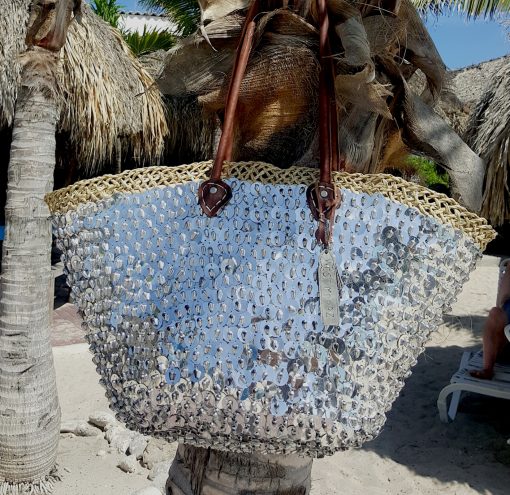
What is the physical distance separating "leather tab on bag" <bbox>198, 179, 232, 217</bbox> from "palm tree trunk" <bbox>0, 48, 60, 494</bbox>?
2.24 m

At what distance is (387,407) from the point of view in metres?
0.94

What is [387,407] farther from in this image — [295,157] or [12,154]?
[12,154]

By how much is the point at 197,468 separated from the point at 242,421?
31 centimetres

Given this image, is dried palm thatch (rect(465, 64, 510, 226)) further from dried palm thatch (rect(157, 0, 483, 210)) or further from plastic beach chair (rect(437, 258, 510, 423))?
dried palm thatch (rect(157, 0, 483, 210))

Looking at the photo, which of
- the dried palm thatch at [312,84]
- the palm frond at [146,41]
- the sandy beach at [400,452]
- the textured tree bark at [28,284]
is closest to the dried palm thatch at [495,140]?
the sandy beach at [400,452]

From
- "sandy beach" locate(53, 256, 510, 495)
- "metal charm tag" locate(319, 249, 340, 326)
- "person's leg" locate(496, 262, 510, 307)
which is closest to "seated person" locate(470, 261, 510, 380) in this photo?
"person's leg" locate(496, 262, 510, 307)

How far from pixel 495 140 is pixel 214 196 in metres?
4.38

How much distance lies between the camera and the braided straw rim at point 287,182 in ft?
3.10

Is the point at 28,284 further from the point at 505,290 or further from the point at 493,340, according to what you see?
the point at 505,290

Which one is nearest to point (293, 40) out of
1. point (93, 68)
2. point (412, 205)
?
point (412, 205)

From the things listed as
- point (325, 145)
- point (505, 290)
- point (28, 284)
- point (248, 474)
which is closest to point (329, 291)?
point (325, 145)

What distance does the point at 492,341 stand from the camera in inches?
164

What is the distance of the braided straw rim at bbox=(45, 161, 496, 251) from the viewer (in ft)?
3.10

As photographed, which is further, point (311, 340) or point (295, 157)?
point (295, 157)
